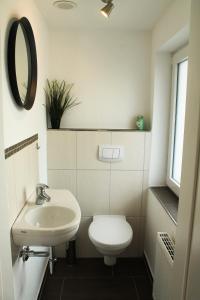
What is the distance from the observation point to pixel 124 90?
240cm

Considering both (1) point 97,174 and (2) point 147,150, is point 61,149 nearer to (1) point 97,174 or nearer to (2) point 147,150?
(1) point 97,174

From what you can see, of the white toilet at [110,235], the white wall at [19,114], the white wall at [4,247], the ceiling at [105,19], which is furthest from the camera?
the white toilet at [110,235]

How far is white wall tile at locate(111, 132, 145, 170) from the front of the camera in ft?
7.50

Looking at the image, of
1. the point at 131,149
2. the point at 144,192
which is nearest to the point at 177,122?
the point at 131,149

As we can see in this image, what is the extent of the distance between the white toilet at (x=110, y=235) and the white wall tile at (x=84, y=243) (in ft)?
0.60

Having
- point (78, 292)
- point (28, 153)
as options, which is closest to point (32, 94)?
point (28, 153)

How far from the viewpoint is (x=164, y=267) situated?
1.56 m

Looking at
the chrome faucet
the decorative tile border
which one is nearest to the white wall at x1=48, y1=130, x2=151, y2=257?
the decorative tile border

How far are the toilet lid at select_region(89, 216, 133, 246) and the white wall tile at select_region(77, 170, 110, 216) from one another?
0.37 ft

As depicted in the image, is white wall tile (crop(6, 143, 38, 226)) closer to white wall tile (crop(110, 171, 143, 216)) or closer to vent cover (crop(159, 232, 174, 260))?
white wall tile (crop(110, 171, 143, 216))

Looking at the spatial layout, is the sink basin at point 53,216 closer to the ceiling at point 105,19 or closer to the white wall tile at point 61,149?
the white wall tile at point 61,149

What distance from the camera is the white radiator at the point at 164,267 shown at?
1.46 m

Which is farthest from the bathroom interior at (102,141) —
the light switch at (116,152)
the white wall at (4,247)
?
the white wall at (4,247)

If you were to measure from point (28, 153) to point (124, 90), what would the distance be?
121cm
